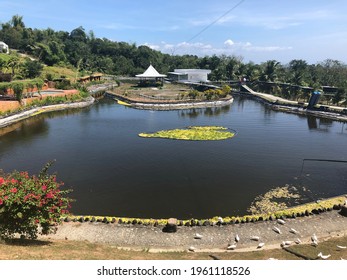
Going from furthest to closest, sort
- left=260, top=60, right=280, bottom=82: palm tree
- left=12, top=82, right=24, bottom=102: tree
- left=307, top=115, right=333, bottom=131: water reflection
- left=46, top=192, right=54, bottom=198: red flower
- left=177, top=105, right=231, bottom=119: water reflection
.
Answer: left=260, top=60, right=280, bottom=82: palm tree < left=177, top=105, right=231, bottom=119: water reflection < left=12, top=82, right=24, bottom=102: tree < left=307, top=115, right=333, bottom=131: water reflection < left=46, top=192, right=54, bottom=198: red flower

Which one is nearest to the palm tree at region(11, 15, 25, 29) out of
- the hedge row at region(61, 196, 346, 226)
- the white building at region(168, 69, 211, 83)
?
the white building at region(168, 69, 211, 83)

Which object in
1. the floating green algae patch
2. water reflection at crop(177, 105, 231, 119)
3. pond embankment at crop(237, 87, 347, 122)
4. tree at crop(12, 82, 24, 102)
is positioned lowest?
the floating green algae patch

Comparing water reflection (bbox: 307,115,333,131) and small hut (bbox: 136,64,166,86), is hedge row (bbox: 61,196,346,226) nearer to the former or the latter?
water reflection (bbox: 307,115,333,131)

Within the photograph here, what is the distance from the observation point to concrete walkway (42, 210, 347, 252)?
15664 millimetres

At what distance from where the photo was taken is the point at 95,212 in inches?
776

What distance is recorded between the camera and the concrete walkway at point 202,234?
1566cm

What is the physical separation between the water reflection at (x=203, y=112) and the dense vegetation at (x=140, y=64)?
23.8 metres

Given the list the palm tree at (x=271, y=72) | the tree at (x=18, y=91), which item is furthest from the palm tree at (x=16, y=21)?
the palm tree at (x=271, y=72)

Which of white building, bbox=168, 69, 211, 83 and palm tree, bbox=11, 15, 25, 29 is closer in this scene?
white building, bbox=168, 69, 211, 83

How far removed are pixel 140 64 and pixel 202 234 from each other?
127m

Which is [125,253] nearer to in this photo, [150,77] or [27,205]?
[27,205]

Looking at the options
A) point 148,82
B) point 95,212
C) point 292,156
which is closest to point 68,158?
point 95,212

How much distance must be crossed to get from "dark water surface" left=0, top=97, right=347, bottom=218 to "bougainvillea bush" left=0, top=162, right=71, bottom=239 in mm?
6861

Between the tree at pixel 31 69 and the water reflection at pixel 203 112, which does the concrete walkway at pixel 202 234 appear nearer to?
the water reflection at pixel 203 112
